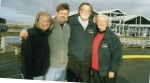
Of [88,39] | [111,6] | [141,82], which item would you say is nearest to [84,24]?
[88,39]

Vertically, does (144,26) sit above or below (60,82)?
above

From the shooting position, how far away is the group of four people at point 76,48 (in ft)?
6.04

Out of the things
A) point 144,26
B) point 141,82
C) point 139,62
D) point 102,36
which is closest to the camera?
point 102,36

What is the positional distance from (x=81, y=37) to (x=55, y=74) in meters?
Result: 0.31

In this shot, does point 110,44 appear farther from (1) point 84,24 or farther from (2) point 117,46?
(1) point 84,24

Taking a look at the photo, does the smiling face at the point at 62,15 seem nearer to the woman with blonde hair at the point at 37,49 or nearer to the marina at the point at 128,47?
the woman with blonde hair at the point at 37,49

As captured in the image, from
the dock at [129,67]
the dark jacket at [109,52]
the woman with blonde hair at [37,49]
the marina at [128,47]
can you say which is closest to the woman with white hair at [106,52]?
the dark jacket at [109,52]

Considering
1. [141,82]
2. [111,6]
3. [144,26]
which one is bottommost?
[141,82]

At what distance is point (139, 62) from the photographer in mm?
3250

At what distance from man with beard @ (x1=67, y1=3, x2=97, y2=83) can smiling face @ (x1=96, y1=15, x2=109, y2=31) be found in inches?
2.1

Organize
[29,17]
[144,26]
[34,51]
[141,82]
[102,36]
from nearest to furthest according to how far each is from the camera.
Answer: [34,51] < [102,36] < [29,17] < [144,26] < [141,82]

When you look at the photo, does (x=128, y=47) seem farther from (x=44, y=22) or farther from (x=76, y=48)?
(x=44, y=22)

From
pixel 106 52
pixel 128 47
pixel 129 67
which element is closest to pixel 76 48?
pixel 106 52

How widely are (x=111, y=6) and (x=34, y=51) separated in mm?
756
